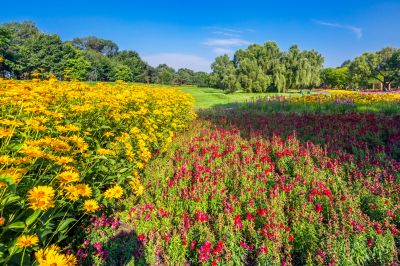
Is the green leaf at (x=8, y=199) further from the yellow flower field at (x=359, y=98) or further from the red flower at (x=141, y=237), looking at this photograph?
the yellow flower field at (x=359, y=98)

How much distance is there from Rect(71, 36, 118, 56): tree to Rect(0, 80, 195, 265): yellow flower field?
Answer: 146m

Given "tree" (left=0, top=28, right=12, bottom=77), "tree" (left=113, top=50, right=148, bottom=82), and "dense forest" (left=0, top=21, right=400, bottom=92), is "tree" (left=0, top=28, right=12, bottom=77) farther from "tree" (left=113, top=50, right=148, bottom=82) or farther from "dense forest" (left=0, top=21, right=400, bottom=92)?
"tree" (left=113, top=50, right=148, bottom=82)

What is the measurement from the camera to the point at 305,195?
430cm

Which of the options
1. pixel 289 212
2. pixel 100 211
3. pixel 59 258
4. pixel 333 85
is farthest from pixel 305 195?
pixel 333 85

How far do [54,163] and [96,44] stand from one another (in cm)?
15722

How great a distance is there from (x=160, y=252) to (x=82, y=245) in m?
0.94

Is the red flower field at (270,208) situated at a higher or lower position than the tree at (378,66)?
lower

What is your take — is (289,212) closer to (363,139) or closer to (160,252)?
(160,252)

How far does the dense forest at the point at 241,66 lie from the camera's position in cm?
4044

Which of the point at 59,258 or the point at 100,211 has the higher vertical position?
the point at 59,258

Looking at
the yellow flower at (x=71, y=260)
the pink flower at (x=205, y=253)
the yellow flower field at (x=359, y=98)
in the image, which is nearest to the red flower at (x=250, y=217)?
the pink flower at (x=205, y=253)

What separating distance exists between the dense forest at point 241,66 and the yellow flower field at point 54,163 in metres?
6.32

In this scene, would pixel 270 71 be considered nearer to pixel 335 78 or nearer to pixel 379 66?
pixel 379 66

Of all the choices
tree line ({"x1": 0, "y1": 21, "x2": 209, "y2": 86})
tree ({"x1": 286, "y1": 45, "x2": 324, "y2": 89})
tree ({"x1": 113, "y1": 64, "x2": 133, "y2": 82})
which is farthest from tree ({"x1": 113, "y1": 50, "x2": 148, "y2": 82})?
tree ({"x1": 286, "y1": 45, "x2": 324, "y2": 89})
